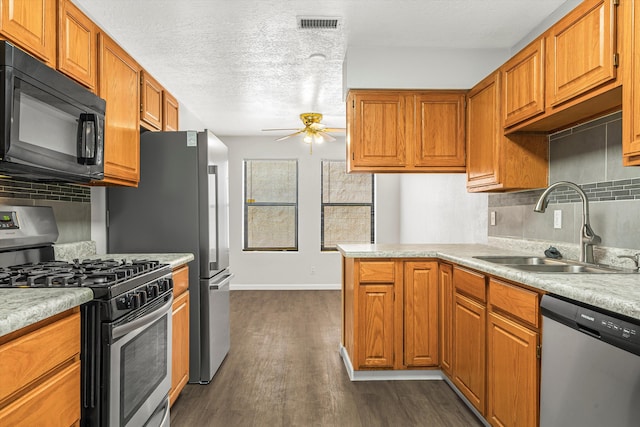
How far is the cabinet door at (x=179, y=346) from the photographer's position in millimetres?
2570

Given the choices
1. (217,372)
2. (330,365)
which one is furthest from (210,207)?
(330,365)

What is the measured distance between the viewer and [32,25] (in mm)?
1795

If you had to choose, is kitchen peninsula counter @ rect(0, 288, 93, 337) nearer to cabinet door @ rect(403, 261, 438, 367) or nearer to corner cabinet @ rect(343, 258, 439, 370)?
corner cabinet @ rect(343, 258, 439, 370)

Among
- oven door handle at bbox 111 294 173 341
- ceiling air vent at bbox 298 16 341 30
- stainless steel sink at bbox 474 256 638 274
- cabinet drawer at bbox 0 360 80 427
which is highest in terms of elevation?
ceiling air vent at bbox 298 16 341 30

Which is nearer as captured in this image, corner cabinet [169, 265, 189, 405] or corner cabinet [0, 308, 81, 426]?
corner cabinet [0, 308, 81, 426]

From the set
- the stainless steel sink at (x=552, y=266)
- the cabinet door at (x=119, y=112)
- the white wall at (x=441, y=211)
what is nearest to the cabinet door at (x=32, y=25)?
the cabinet door at (x=119, y=112)

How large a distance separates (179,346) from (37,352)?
145cm

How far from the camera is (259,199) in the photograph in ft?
22.7

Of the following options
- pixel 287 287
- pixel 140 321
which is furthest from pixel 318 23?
pixel 287 287

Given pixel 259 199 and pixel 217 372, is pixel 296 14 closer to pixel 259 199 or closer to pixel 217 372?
pixel 217 372

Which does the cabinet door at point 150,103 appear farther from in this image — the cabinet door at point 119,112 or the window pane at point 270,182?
the window pane at point 270,182

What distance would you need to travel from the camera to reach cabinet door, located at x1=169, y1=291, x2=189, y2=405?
2.57 m

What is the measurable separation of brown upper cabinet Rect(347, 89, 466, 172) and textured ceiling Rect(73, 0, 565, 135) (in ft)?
1.36

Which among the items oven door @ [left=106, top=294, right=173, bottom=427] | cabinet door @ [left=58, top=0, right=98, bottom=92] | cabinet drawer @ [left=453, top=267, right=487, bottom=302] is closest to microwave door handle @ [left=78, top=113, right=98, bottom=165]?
cabinet door @ [left=58, top=0, right=98, bottom=92]
